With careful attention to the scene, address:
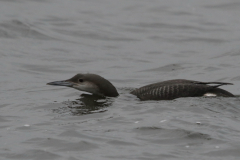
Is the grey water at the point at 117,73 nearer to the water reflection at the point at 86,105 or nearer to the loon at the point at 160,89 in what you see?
the water reflection at the point at 86,105

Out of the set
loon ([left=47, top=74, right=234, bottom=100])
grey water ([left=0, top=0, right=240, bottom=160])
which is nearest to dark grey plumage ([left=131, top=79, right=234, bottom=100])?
loon ([left=47, top=74, right=234, bottom=100])

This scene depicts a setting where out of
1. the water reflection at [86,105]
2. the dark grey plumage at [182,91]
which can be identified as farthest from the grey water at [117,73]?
the dark grey plumage at [182,91]

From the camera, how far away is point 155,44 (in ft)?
54.9

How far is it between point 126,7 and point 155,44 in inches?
178

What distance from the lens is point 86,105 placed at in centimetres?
980

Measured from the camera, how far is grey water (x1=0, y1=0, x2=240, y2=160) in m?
7.41

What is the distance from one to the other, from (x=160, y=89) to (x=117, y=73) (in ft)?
12.3

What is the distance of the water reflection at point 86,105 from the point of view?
9305mm

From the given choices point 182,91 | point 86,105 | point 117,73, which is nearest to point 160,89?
point 182,91

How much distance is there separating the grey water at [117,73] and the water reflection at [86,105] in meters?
0.02

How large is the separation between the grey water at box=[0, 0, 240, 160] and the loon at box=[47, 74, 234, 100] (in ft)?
0.51

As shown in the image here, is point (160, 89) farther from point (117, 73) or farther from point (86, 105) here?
point (117, 73)

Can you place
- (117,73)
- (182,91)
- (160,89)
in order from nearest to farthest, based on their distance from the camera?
(182,91)
(160,89)
(117,73)

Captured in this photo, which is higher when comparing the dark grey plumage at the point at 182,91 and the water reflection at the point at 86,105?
the dark grey plumage at the point at 182,91
